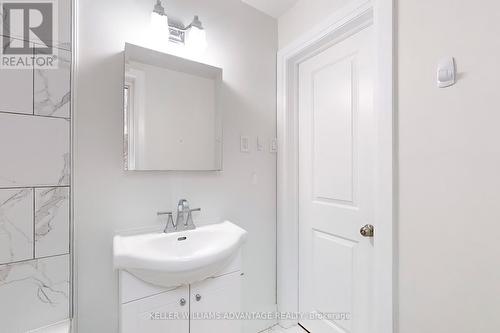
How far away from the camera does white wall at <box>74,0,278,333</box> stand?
1.13 m

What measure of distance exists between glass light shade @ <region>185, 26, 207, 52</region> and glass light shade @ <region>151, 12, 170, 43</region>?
127 millimetres

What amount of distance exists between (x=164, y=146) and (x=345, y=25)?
1.22 meters

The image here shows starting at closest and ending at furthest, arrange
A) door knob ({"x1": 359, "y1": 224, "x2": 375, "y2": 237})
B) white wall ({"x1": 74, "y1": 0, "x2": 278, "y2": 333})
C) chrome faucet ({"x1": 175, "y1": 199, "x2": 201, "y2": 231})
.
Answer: white wall ({"x1": 74, "y1": 0, "x2": 278, "y2": 333}) → door knob ({"x1": 359, "y1": 224, "x2": 375, "y2": 237}) → chrome faucet ({"x1": 175, "y1": 199, "x2": 201, "y2": 231})

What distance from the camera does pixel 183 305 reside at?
1.13m

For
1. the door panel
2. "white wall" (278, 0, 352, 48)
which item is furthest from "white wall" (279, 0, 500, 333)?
"white wall" (278, 0, 352, 48)

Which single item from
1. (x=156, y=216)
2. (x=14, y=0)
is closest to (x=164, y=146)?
(x=156, y=216)

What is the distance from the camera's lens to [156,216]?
131 cm

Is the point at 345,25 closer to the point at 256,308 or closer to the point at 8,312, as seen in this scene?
the point at 256,308

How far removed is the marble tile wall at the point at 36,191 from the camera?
93 cm

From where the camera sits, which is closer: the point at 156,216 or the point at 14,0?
the point at 14,0
